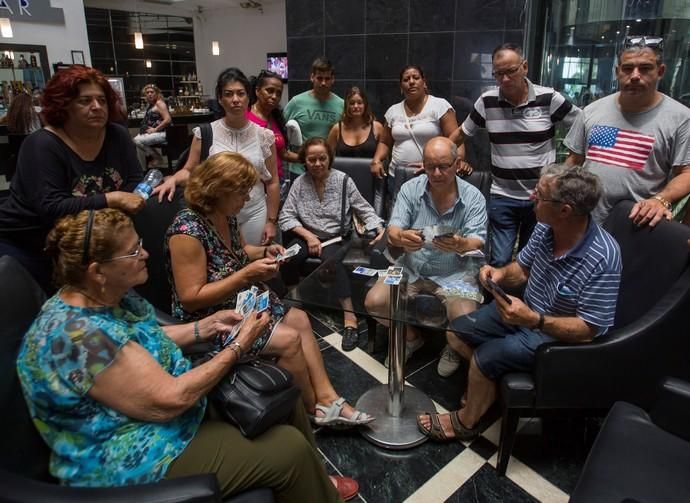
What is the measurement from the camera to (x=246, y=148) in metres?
2.64

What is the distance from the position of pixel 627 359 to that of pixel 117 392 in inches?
Result: 63.5

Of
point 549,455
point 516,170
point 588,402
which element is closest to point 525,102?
point 516,170

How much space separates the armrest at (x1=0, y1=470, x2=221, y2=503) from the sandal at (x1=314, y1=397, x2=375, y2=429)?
975 mm

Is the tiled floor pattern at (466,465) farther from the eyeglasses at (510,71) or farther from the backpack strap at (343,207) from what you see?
the eyeglasses at (510,71)

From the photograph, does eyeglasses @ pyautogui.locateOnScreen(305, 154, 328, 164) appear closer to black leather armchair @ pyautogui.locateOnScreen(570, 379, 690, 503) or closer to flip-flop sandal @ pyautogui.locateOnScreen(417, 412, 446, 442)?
flip-flop sandal @ pyautogui.locateOnScreen(417, 412, 446, 442)

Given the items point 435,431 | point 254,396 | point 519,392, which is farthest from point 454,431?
point 254,396

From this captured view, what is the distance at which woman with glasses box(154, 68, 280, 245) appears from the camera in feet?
8.27

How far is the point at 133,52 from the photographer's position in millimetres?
10648

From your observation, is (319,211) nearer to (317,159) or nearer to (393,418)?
(317,159)

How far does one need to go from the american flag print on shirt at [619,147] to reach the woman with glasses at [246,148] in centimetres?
168

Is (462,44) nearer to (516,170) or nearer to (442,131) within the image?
(442,131)

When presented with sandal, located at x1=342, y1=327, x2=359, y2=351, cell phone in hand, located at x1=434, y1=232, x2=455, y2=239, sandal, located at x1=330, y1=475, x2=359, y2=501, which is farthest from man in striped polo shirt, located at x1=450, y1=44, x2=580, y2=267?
sandal, located at x1=330, y1=475, x2=359, y2=501

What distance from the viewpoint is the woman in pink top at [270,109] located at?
9.98 ft

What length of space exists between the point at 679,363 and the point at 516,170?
133cm
